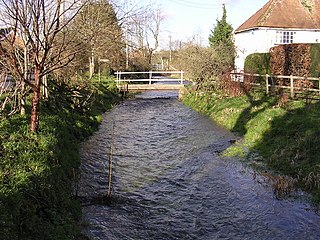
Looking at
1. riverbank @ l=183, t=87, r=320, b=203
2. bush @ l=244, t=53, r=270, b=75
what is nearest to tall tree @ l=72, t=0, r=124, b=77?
riverbank @ l=183, t=87, r=320, b=203

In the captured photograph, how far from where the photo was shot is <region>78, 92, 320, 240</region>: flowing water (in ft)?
23.1

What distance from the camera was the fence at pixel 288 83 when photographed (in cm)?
1652

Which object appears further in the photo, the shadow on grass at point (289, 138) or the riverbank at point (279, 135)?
the riverbank at point (279, 135)

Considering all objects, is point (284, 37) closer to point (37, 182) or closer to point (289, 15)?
point (289, 15)

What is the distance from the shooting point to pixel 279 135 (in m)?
12.5

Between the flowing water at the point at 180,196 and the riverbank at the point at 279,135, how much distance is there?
29.4 inches

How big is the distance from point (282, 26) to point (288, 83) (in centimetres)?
1517

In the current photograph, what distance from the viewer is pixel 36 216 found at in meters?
5.84

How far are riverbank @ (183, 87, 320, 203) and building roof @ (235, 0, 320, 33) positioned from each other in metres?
16.0

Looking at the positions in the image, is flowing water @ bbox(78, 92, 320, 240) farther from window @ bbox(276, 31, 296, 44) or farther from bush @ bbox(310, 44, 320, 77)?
window @ bbox(276, 31, 296, 44)

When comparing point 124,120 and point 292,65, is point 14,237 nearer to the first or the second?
point 124,120

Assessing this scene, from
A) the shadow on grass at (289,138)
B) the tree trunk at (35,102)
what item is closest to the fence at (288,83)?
the shadow on grass at (289,138)

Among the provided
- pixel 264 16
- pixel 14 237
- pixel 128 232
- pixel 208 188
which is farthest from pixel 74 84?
pixel 264 16

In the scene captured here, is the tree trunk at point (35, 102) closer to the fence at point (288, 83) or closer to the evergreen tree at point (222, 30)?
the fence at point (288, 83)
